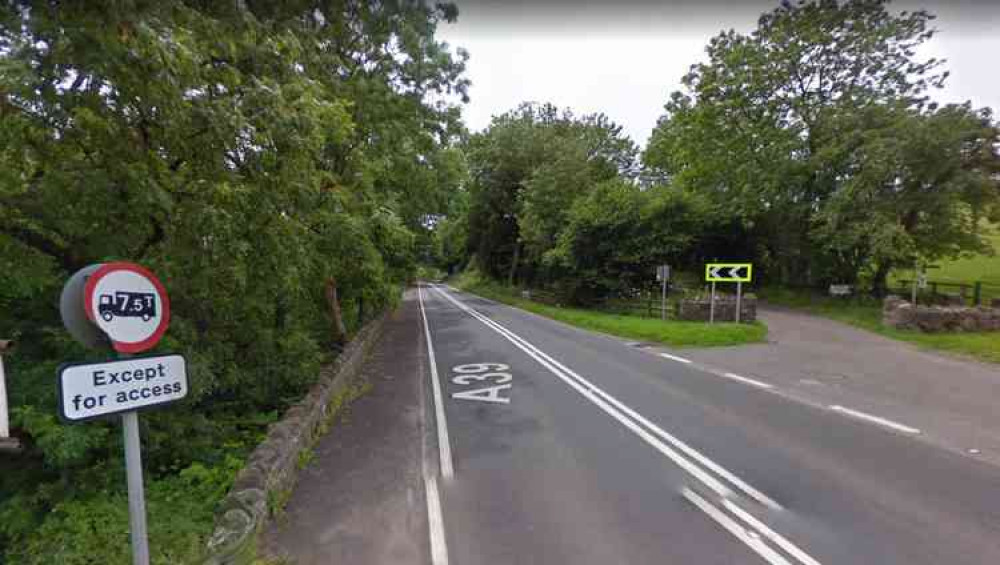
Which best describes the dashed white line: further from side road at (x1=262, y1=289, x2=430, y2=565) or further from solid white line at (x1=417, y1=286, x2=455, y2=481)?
side road at (x1=262, y1=289, x2=430, y2=565)

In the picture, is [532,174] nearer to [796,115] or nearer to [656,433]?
[796,115]

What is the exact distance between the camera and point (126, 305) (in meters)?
2.26

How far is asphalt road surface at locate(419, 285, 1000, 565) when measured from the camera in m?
3.21

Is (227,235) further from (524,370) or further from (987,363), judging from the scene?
(987,363)

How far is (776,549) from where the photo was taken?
10.4 feet

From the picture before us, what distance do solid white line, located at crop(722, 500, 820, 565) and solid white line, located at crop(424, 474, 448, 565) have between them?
2560 mm

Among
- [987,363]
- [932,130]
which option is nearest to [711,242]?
[932,130]

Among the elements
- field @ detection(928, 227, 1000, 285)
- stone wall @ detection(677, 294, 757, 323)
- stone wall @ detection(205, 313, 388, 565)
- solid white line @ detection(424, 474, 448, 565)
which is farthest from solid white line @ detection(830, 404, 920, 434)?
field @ detection(928, 227, 1000, 285)

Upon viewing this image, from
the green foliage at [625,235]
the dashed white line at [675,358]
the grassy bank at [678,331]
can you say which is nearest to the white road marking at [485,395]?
the dashed white line at [675,358]

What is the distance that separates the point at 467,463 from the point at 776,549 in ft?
9.67

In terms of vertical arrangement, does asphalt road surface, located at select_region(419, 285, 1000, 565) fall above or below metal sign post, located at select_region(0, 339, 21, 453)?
below

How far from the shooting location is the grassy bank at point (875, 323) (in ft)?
33.3

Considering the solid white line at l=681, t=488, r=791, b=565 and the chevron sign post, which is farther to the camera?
the chevron sign post

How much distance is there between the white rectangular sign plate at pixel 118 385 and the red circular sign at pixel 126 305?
12cm
